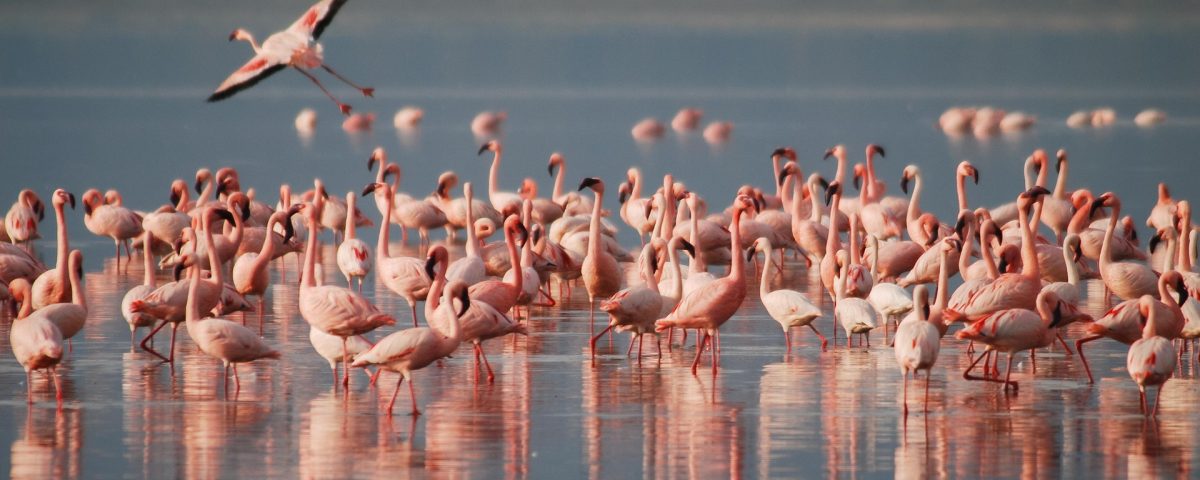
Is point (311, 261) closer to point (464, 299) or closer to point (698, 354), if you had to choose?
point (464, 299)

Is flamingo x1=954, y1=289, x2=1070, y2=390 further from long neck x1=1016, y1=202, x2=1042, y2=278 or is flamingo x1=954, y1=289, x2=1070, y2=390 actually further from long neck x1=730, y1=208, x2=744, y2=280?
long neck x1=730, y1=208, x2=744, y2=280

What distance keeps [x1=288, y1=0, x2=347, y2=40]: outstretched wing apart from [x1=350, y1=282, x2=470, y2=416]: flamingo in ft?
18.3

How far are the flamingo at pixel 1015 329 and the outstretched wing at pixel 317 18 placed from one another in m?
6.60

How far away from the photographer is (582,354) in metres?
11.7

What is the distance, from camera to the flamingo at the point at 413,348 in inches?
371

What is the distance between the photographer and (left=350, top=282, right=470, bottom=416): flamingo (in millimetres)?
9414

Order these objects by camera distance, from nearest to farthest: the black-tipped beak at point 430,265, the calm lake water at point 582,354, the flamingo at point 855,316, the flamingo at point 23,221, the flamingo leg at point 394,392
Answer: the calm lake water at point 582,354 < the flamingo leg at point 394,392 < the black-tipped beak at point 430,265 < the flamingo at point 855,316 < the flamingo at point 23,221

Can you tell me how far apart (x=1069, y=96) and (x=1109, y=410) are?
198 feet

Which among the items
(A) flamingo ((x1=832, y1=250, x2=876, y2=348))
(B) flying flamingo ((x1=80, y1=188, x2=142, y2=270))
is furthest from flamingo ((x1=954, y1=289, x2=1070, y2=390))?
(B) flying flamingo ((x1=80, y1=188, x2=142, y2=270))

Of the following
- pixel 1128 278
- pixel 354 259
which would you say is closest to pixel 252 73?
pixel 354 259

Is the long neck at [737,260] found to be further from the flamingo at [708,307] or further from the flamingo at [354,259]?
the flamingo at [354,259]

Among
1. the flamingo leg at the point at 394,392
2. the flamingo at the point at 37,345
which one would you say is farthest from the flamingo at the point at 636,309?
the flamingo at the point at 37,345

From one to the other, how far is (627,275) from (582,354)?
4.42m

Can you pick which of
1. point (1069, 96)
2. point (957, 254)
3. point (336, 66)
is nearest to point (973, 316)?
point (957, 254)
